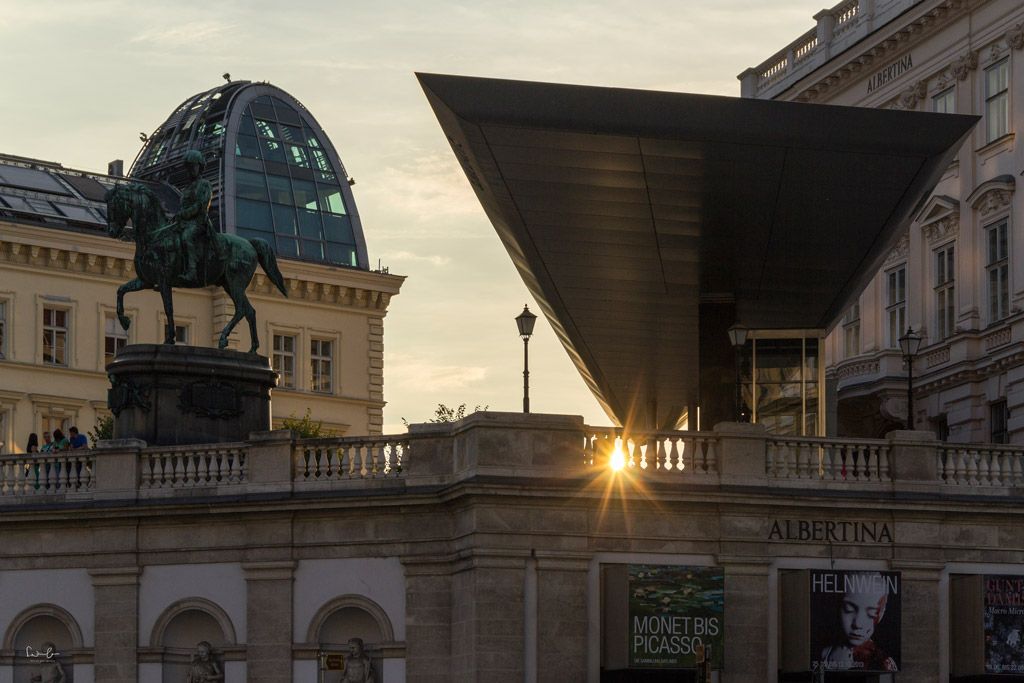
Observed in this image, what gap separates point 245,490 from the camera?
50.5m

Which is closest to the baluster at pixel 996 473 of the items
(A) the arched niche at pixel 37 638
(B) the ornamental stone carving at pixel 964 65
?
(A) the arched niche at pixel 37 638

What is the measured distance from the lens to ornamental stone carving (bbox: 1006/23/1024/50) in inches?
2785

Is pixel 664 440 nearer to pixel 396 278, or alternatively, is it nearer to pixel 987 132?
pixel 987 132

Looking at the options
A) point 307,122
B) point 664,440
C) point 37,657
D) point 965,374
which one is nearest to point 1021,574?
point 664,440

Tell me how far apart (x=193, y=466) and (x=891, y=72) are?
3458 cm

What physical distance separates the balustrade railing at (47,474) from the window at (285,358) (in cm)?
5474

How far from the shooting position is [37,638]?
52.0m

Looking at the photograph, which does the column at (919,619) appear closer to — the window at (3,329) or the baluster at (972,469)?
the baluster at (972,469)

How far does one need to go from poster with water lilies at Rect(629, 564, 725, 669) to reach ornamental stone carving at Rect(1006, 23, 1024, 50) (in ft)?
89.5

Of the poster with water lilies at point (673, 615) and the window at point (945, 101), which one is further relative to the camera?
A: the window at point (945, 101)

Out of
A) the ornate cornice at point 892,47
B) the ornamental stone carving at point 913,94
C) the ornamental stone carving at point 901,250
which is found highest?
the ornate cornice at point 892,47

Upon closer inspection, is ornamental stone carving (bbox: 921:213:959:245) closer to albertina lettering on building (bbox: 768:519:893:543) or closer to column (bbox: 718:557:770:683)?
albertina lettering on building (bbox: 768:519:893:543)

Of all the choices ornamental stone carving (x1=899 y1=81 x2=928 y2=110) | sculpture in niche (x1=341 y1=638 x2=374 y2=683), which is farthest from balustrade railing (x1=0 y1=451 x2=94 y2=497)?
ornamental stone carving (x1=899 y1=81 x2=928 y2=110)

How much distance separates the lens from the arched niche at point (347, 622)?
49.6m
